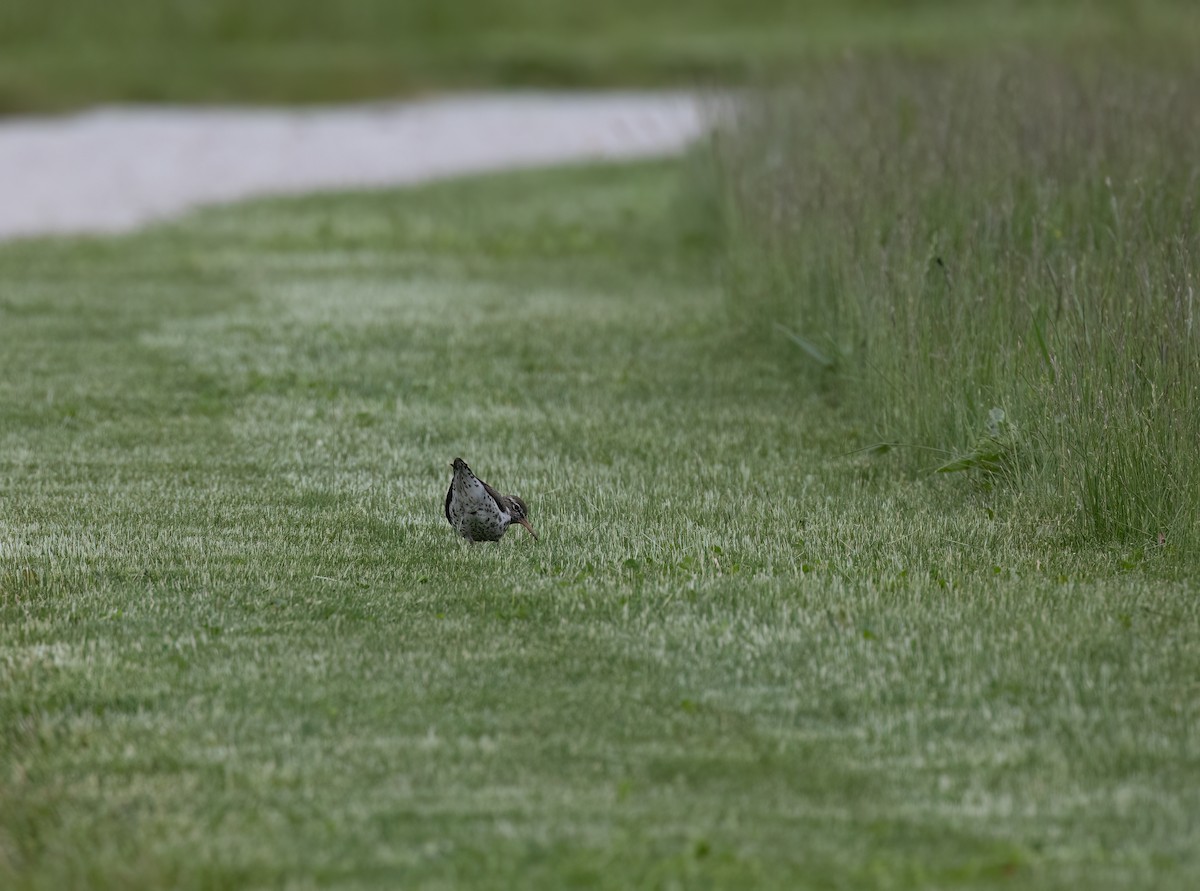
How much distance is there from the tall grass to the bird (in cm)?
224

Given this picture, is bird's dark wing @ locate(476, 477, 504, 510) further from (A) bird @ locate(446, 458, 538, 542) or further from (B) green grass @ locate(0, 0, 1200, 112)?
(B) green grass @ locate(0, 0, 1200, 112)

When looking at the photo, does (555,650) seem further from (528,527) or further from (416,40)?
(416,40)

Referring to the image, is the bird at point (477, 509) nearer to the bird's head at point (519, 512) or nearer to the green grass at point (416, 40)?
the bird's head at point (519, 512)

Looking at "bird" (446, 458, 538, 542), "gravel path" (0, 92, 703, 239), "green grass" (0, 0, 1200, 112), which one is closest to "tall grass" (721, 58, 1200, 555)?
"bird" (446, 458, 538, 542)

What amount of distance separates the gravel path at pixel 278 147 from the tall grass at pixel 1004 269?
6804mm

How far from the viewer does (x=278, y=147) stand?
2848 centimetres

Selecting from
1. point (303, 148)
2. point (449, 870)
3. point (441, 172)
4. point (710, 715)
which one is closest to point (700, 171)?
point (441, 172)

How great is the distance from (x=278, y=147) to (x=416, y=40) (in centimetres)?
1129

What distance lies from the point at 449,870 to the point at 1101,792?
1943 mm

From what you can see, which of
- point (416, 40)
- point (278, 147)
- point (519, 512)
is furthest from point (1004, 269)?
point (416, 40)

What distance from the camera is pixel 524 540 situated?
796 centimetres

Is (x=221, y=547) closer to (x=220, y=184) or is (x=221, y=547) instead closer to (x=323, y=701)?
(x=323, y=701)

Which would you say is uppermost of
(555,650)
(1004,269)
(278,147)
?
(278,147)

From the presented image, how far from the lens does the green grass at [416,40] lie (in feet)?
108
